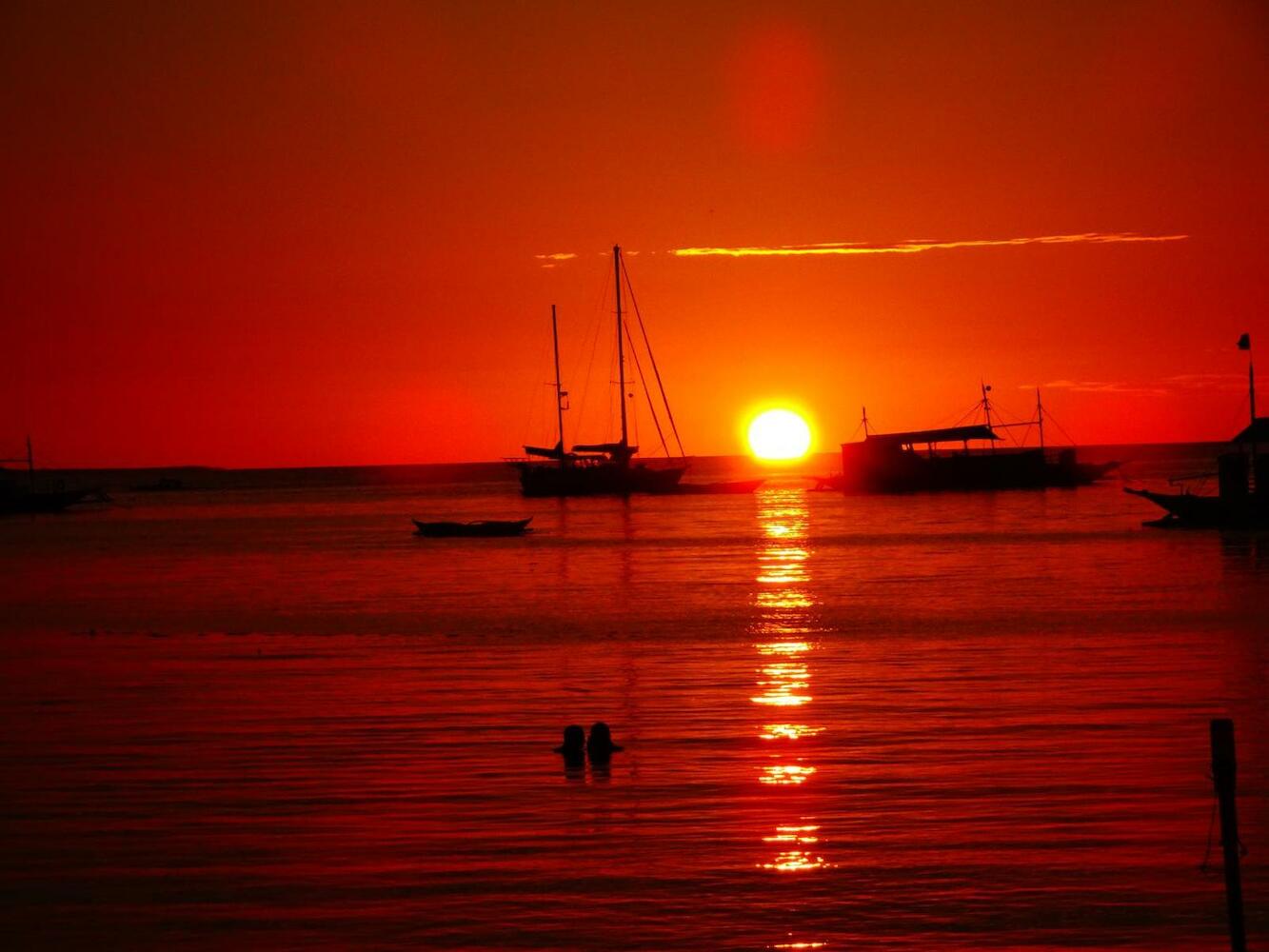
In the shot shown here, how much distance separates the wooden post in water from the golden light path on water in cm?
359

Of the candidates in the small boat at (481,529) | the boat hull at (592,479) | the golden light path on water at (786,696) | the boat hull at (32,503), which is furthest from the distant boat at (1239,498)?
the boat hull at (32,503)

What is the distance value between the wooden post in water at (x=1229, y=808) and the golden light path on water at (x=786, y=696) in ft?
11.8

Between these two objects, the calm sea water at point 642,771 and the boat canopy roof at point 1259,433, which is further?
the boat canopy roof at point 1259,433

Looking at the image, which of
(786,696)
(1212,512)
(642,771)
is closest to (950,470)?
(1212,512)

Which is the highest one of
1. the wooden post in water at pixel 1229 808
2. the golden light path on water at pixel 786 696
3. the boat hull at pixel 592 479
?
the boat hull at pixel 592 479

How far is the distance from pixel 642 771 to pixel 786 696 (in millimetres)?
7210

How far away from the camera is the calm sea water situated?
1420 centimetres

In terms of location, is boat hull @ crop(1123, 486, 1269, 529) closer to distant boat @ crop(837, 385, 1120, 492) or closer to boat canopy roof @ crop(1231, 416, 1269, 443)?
boat canopy roof @ crop(1231, 416, 1269, 443)

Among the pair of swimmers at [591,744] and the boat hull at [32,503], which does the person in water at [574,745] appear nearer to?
the pair of swimmers at [591,744]

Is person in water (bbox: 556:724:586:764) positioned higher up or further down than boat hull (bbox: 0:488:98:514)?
further down

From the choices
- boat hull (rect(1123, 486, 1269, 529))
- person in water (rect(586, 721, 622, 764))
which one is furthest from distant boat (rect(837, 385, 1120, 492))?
person in water (rect(586, 721, 622, 764))

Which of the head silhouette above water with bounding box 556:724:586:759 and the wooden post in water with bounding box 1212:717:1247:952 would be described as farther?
the head silhouette above water with bounding box 556:724:586:759

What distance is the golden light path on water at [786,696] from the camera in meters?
16.1

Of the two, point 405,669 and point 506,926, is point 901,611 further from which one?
point 506,926
